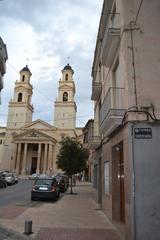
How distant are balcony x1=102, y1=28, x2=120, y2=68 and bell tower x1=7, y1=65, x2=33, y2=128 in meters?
69.7

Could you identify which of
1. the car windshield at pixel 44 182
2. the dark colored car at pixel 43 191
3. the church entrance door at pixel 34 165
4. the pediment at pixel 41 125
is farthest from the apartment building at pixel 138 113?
the pediment at pixel 41 125

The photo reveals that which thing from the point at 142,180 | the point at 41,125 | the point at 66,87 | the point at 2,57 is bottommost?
the point at 142,180

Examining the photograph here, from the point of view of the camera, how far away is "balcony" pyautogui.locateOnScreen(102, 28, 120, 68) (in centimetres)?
820

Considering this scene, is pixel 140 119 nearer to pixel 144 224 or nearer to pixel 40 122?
pixel 144 224

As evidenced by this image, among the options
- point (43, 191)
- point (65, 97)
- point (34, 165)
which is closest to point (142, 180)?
point (43, 191)

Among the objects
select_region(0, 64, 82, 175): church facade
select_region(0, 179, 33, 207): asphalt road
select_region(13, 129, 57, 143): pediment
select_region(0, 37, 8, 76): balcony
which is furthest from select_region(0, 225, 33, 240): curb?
select_region(13, 129, 57, 143): pediment

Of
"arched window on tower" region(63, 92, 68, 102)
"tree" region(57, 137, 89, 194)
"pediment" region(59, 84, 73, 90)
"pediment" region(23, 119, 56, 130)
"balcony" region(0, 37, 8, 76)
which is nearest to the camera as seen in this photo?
"balcony" region(0, 37, 8, 76)

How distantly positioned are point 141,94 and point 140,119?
2.60 feet

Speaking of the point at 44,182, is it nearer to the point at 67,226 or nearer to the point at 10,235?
the point at 67,226

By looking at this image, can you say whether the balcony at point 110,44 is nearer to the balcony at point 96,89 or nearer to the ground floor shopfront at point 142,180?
the ground floor shopfront at point 142,180

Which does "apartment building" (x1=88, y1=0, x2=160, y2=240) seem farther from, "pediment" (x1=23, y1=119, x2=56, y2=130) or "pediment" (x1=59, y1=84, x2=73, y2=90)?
"pediment" (x1=23, y1=119, x2=56, y2=130)

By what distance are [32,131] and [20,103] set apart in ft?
36.7

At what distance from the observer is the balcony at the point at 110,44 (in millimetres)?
8203

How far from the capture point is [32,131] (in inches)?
2830
